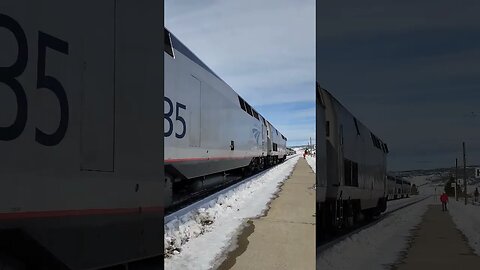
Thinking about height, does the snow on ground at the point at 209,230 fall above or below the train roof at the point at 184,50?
below

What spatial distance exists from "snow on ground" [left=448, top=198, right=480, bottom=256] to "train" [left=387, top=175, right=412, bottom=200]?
136 mm

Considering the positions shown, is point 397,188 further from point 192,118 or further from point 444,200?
point 192,118

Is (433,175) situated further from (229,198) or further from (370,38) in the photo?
(229,198)

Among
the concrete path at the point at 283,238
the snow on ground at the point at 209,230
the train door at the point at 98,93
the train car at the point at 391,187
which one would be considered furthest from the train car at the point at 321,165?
the train door at the point at 98,93

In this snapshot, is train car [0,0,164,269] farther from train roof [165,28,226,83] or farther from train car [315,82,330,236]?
train car [315,82,330,236]

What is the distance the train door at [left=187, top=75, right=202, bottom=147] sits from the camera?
204 cm

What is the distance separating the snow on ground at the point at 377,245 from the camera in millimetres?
1357

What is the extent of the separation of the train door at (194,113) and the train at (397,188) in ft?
3.01

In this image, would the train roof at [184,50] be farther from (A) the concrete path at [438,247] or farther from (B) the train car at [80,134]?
(A) the concrete path at [438,247]

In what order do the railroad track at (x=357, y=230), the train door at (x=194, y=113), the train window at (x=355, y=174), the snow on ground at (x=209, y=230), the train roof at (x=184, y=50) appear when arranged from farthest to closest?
the train door at (x=194, y=113), the snow on ground at (x=209, y=230), the train roof at (x=184, y=50), the train window at (x=355, y=174), the railroad track at (x=357, y=230)

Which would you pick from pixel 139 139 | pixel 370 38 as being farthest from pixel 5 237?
pixel 370 38

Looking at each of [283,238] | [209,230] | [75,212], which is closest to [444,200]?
[283,238]

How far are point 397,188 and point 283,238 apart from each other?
1.65 feet

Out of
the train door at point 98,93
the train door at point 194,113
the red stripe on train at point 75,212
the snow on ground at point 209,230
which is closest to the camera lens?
the red stripe on train at point 75,212
